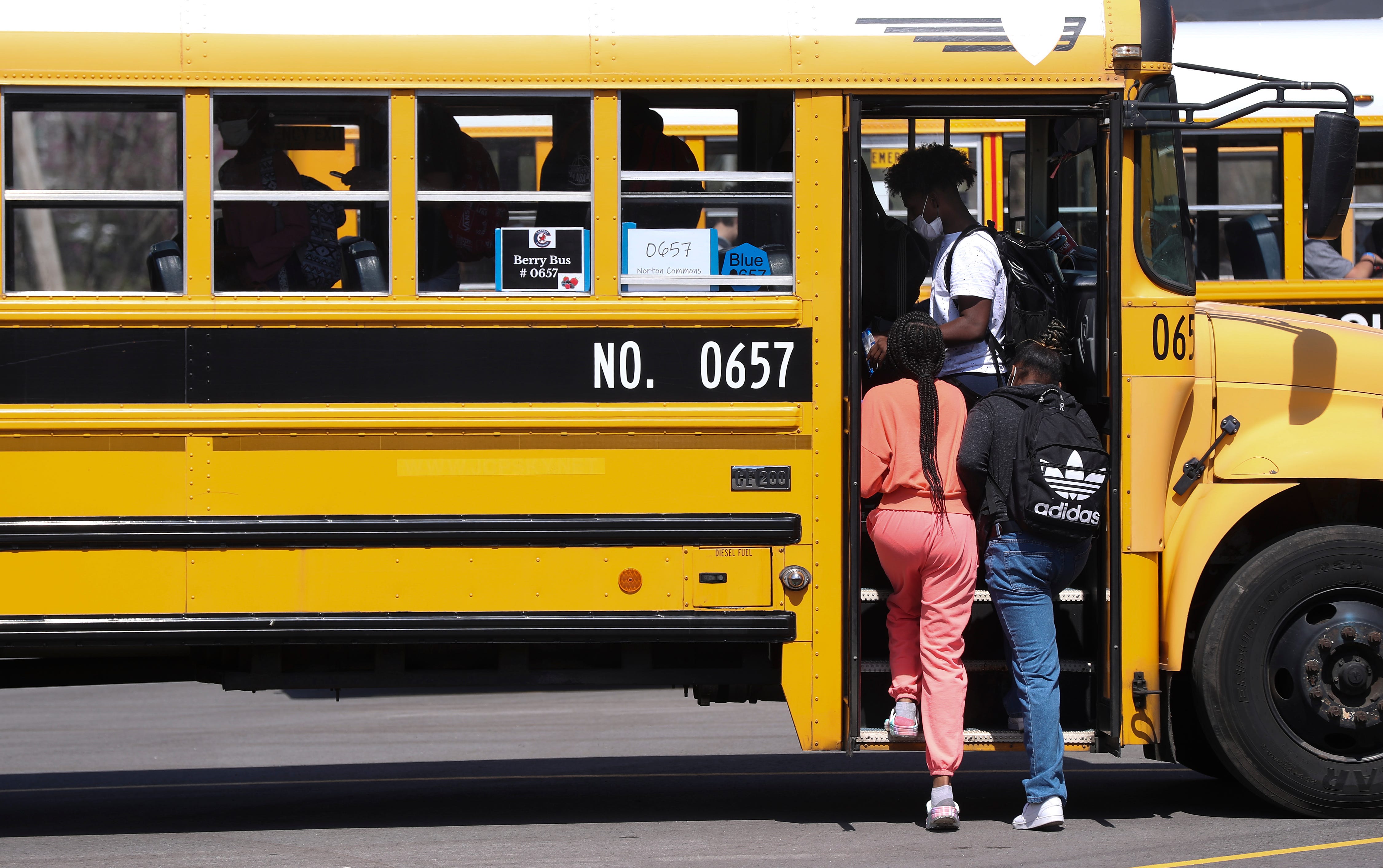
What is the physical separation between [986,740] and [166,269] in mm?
3003

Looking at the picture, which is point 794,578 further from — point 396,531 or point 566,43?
point 566,43

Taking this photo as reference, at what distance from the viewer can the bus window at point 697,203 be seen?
183 inches

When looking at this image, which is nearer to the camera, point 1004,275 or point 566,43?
point 566,43

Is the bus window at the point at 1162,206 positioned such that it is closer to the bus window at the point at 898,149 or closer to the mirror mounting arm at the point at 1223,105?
the mirror mounting arm at the point at 1223,105

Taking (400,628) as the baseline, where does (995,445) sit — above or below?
above

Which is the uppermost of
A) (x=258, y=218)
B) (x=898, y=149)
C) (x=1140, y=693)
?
(x=898, y=149)

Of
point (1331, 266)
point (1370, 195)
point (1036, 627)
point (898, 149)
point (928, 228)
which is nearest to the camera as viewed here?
point (1036, 627)

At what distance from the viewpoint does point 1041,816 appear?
15.8ft

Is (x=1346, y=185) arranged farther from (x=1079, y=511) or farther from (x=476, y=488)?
(x=476, y=488)

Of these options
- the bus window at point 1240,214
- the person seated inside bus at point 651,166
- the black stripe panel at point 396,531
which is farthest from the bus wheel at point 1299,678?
the bus window at point 1240,214

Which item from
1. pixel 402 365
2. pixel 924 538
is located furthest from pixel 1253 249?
pixel 402 365

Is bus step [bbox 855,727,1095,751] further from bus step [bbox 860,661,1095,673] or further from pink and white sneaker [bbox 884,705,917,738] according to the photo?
bus step [bbox 860,661,1095,673]

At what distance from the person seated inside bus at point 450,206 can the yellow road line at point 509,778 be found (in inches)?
107

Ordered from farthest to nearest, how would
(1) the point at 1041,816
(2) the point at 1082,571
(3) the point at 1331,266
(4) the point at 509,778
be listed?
(3) the point at 1331,266, (4) the point at 509,778, (2) the point at 1082,571, (1) the point at 1041,816
